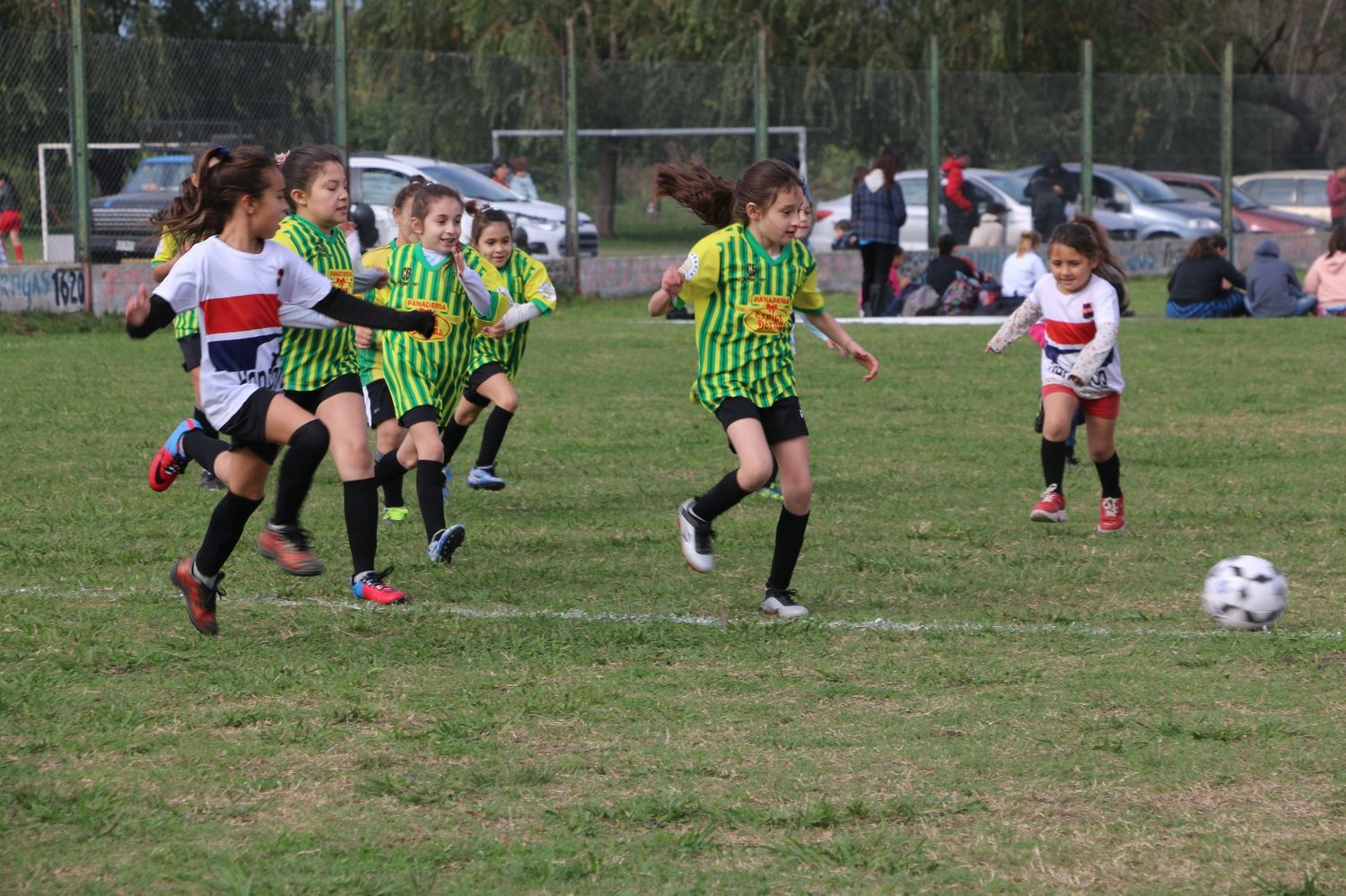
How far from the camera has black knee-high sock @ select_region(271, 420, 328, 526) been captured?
5551mm

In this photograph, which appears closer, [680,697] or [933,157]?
[680,697]

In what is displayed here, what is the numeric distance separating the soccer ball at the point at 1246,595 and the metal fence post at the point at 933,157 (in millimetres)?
16742

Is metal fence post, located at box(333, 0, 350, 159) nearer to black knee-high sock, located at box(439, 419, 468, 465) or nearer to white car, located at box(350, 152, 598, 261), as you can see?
white car, located at box(350, 152, 598, 261)

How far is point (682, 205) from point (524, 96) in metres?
13.6

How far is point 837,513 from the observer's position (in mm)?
8094

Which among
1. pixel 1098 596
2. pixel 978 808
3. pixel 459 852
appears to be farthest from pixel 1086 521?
pixel 459 852

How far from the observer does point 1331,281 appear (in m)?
18.5

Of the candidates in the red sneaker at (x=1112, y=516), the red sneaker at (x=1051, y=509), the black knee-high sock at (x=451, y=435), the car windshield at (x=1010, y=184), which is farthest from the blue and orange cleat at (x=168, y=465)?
the car windshield at (x=1010, y=184)

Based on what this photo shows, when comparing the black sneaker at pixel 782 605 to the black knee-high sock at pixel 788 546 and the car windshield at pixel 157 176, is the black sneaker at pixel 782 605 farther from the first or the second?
the car windshield at pixel 157 176

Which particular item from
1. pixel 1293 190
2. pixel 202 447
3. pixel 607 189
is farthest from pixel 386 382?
pixel 1293 190

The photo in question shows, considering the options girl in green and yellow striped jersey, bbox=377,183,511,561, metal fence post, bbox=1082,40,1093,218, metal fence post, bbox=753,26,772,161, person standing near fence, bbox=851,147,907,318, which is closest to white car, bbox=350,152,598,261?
metal fence post, bbox=753,26,772,161

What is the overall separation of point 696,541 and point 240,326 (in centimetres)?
179

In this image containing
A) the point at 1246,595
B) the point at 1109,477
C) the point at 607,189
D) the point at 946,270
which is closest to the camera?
the point at 1246,595

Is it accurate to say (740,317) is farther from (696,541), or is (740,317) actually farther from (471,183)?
(471,183)
